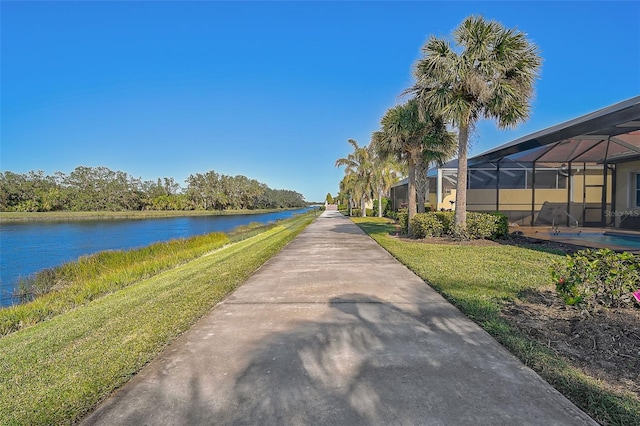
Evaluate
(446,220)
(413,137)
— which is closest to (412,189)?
(413,137)

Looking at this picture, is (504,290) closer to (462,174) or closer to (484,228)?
(462,174)

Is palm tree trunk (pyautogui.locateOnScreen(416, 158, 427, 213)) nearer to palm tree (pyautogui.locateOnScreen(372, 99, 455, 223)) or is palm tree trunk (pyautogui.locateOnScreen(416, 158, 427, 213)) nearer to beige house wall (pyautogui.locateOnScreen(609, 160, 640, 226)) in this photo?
palm tree (pyautogui.locateOnScreen(372, 99, 455, 223))

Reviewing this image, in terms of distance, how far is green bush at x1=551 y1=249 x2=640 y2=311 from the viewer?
409 cm

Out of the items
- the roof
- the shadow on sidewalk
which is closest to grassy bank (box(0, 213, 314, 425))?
the shadow on sidewalk

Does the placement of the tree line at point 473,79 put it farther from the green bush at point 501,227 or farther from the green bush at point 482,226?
the green bush at point 501,227

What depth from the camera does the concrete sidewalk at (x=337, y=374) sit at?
7.59 ft

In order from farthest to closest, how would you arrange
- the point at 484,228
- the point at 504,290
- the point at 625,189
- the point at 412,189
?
the point at 412,189 → the point at 625,189 → the point at 484,228 → the point at 504,290

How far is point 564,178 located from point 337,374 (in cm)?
1695

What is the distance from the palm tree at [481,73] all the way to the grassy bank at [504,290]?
4.58m

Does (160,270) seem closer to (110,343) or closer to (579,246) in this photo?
(110,343)

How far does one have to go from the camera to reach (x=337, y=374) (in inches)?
112

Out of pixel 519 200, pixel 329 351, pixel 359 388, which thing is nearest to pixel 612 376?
pixel 359 388

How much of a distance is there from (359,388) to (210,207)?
98.2 meters

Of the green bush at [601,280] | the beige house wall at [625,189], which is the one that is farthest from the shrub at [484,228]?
the green bush at [601,280]
